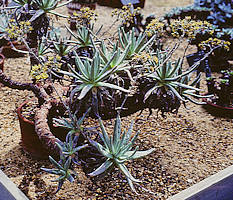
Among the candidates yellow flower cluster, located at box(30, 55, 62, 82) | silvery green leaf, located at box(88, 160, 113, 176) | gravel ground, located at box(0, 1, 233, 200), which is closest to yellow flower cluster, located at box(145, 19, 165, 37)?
gravel ground, located at box(0, 1, 233, 200)

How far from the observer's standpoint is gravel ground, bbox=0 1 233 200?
244cm

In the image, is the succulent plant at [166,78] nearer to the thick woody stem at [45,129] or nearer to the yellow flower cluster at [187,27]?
the yellow flower cluster at [187,27]

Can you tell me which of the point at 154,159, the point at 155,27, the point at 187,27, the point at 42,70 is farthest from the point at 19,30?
the point at 154,159

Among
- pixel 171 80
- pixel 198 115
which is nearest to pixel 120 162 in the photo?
pixel 171 80

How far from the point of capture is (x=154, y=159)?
9.29 feet

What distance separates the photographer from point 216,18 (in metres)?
5.56

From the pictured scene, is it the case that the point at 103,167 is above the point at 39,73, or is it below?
below

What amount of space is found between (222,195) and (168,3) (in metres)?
6.92

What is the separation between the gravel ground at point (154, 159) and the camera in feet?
8.02

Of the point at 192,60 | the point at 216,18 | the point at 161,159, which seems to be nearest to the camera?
the point at 161,159

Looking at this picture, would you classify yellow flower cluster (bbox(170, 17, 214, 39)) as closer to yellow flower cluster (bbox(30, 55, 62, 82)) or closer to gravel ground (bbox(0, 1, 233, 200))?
gravel ground (bbox(0, 1, 233, 200))

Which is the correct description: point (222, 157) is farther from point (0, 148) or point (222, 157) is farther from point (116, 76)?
point (0, 148)

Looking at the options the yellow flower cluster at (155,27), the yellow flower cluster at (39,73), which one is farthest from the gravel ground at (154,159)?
the yellow flower cluster at (39,73)

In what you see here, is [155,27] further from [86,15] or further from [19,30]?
[19,30]
